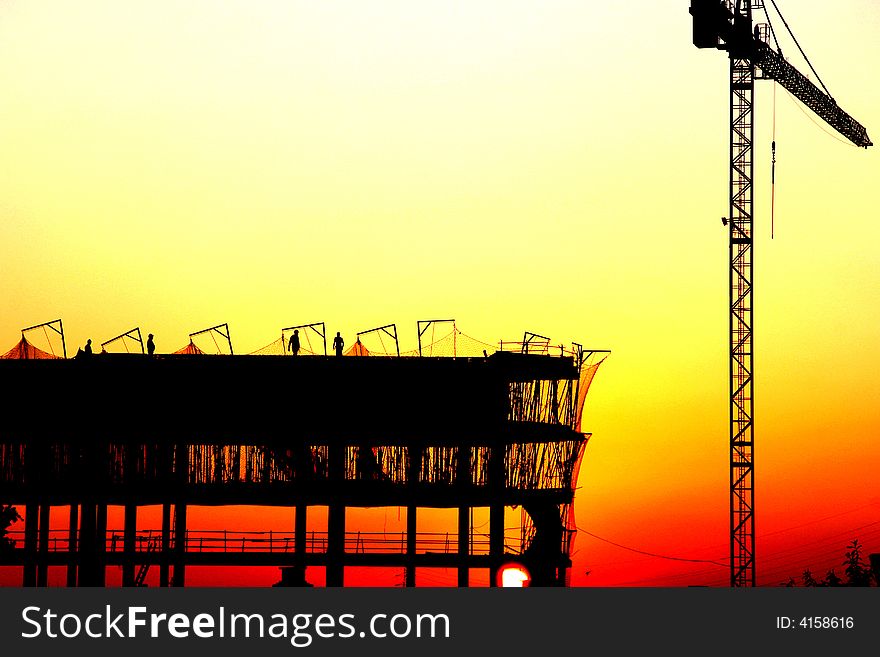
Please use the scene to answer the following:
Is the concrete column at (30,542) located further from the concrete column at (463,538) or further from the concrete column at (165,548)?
the concrete column at (463,538)

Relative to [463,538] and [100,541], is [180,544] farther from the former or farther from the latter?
[463,538]

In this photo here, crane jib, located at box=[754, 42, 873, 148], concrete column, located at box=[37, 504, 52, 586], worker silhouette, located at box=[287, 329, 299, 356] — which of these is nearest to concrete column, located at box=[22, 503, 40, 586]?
concrete column, located at box=[37, 504, 52, 586]

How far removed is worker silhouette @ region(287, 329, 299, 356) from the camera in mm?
89125

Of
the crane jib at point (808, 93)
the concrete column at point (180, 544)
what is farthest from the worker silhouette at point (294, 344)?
the crane jib at point (808, 93)

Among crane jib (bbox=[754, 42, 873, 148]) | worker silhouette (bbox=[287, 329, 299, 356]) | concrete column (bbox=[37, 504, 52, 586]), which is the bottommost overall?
concrete column (bbox=[37, 504, 52, 586])

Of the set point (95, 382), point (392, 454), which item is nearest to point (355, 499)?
point (392, 454)

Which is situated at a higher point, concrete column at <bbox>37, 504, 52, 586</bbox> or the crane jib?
the crane jib

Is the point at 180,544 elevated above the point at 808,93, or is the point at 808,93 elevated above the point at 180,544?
the point at 808,93

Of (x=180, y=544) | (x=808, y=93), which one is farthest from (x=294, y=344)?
(x=808, y=93)

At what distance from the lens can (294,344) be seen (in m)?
89.4

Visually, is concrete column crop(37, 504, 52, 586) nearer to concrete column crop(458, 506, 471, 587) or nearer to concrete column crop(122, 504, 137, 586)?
concrete column crop(122, 504, 137, 586)

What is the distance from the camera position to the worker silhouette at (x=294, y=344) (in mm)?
89125

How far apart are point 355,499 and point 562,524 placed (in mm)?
11731

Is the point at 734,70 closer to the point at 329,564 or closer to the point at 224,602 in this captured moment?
the point at 329,564
